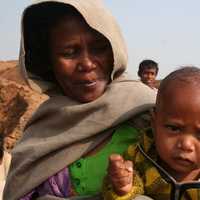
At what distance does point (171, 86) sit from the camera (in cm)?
203

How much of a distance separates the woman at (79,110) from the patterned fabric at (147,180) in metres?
0.12

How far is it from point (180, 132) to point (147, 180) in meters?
0.22

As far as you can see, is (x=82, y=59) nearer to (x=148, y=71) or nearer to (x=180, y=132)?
(x=180, y=132)

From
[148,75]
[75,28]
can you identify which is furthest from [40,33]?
[148,75]

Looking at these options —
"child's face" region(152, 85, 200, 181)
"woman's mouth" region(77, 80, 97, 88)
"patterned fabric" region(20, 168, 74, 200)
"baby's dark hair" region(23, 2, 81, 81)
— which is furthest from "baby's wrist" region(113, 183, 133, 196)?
"baby's dark hair" region(23, 2, 81, 81)

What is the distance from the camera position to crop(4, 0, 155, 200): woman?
220 centimetres

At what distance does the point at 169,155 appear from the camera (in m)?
1.94

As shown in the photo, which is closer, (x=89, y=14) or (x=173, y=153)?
(x=173, y=153)

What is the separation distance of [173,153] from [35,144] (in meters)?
0.67

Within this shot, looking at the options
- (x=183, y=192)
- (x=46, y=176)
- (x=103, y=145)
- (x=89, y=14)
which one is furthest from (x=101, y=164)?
(x=89, y=14)

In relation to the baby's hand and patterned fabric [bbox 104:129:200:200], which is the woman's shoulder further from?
the baby's hand

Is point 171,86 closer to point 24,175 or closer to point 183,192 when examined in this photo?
point 183,192

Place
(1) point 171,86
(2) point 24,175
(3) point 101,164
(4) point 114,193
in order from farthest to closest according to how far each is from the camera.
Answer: (2) point 24,175
(3) point 101,164
(1) point 171,86
(4) point 114,193

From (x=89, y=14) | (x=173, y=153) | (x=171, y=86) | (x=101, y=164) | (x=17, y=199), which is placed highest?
(x=89, y=14)
